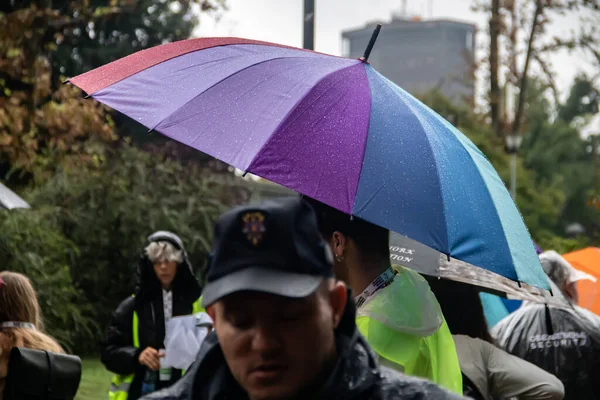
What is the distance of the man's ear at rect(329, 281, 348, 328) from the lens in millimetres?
2408

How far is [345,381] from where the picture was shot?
2.33m

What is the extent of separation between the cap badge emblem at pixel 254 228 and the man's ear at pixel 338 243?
6.06ft

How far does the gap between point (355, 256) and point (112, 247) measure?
43.2 feet

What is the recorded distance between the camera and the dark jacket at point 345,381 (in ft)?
7.64

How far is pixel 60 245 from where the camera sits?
621 inches

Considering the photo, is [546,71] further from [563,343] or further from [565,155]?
[565,155]

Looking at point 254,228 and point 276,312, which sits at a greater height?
point 254,228

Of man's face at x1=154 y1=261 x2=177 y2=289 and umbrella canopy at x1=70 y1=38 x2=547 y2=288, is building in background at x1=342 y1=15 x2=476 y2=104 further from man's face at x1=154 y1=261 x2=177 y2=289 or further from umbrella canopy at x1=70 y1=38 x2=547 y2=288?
umbrella canopy at x1=70 y1=38 x2=547 y2=288

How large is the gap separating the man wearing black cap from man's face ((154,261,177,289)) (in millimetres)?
6306

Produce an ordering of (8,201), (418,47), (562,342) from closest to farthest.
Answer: (562,342), (8,201), (418,47)

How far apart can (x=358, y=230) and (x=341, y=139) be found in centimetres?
34

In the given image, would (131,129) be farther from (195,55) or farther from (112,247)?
(195,55)

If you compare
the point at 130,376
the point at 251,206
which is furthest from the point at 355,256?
the point at 130,376

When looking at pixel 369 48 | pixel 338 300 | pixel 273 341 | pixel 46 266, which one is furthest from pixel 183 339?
pixel 46 266
